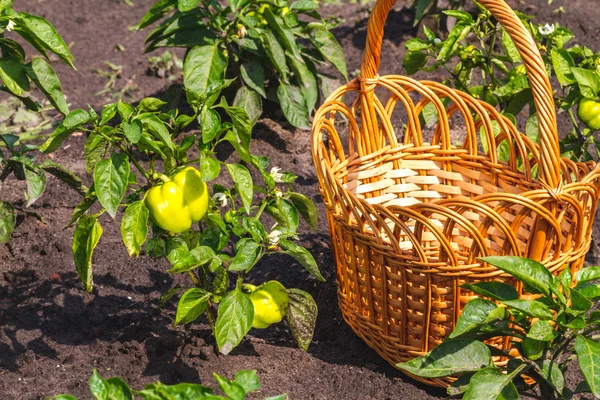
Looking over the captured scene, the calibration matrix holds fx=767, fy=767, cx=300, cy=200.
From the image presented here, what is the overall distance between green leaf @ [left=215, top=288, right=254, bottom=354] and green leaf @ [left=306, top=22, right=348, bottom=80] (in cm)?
162

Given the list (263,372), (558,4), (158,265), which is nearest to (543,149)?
(263,372)

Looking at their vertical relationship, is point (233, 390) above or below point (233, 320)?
above

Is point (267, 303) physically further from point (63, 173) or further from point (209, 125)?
point (63, 173)

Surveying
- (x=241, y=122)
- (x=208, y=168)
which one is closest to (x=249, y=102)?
(x=241, y=122)

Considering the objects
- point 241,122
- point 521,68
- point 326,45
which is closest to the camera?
point 241,122

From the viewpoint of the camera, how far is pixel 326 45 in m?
3.39

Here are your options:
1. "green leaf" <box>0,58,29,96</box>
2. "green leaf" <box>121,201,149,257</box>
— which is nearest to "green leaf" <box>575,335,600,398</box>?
"green leaf" <box>121,201,149,257</box>

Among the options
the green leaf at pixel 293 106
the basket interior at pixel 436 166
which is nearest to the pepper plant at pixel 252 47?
the green leaf at pixel 293 106

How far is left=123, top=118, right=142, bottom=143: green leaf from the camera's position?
71.0 inches

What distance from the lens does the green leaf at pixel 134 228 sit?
188 centimetres

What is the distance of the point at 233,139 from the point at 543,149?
78cm

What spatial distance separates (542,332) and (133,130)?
1.05m

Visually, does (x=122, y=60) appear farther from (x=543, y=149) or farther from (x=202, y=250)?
(x=543, y=149)

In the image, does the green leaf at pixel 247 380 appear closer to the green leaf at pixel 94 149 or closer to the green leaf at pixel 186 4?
the green leaf at pixel 94 149
